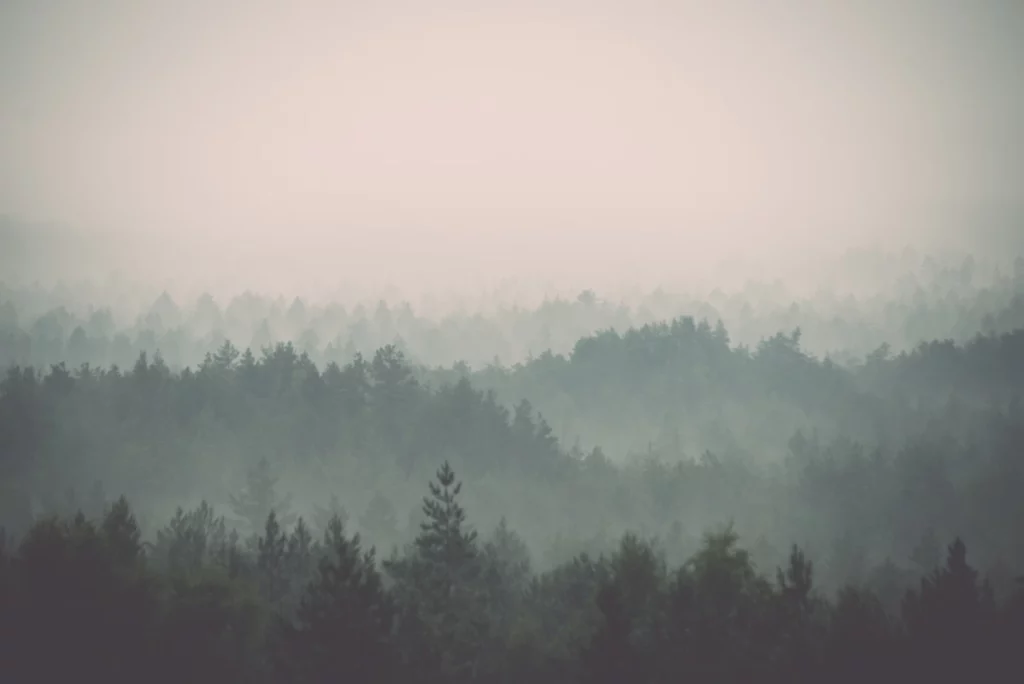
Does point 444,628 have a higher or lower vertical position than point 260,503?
lower

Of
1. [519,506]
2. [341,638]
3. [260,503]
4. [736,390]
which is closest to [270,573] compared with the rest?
[341,638]

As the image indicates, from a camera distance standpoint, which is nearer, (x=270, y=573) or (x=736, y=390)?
(x=270, y=573)

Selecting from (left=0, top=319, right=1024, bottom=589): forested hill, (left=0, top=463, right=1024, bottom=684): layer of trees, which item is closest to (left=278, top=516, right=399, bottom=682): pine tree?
(left=0, top=463, right=1024, bottom=684): layer of trees

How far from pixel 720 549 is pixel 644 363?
3927 inches

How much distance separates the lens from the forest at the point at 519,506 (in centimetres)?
3494

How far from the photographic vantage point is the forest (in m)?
34.9

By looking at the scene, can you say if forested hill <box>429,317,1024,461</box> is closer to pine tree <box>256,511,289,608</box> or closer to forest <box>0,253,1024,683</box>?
forest <box>0,253,1024,683</box>

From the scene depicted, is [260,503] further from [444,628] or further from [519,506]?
[444,628]

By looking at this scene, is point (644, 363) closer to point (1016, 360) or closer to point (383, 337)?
point (1016, 360)

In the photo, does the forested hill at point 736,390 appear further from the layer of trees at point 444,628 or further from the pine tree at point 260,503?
the layer of trees at point 444,628

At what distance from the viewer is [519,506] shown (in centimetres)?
9081

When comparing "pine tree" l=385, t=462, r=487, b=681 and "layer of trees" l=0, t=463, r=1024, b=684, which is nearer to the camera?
"layer of trees" l=0, t=463, r=1024, b=684

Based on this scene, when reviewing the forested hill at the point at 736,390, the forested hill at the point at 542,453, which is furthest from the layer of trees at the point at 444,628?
the forested hill at the point at 736,390

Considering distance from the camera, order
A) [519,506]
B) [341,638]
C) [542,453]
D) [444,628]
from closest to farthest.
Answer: [341,638], [444,628], [519,506], [542,453]
